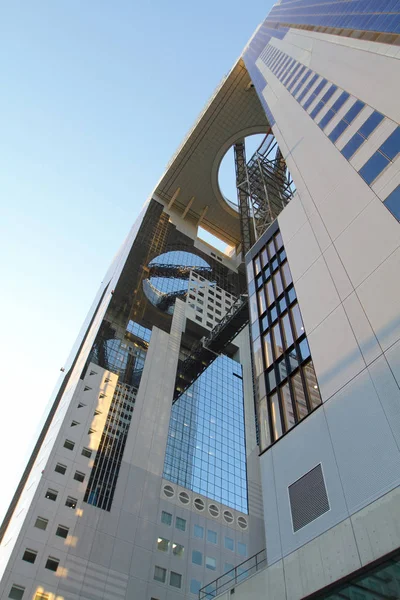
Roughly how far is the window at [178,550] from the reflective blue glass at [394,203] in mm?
33536

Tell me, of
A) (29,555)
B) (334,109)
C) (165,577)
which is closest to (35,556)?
(29,555)

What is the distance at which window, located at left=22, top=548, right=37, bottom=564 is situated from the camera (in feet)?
108

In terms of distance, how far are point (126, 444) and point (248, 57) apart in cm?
5997

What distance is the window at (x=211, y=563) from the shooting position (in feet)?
135

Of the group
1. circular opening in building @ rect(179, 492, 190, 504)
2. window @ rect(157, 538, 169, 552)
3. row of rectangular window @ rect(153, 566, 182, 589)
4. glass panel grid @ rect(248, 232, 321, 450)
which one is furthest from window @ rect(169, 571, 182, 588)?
glass panel grid @ rect(248, 232, 321, 450)

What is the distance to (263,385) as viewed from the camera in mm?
22781

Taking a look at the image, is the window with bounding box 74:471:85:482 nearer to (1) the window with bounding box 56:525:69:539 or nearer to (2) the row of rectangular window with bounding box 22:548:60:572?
(1) the window with bounding box 56:525:69:539

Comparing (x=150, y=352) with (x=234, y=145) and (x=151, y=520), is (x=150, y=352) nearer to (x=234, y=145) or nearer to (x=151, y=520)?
(x=151, y=520)

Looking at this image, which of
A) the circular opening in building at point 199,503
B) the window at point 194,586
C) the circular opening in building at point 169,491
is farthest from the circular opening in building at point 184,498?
the window at point 194,586

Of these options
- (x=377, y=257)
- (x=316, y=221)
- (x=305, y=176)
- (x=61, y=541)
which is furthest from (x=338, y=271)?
(x=61, y=541)

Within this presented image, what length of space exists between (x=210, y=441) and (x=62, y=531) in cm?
2055

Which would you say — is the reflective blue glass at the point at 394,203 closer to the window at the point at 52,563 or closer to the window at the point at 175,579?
the window at the point at 52,563

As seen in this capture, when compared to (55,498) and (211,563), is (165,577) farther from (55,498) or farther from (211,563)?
(55,498)

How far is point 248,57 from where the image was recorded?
242 ft
